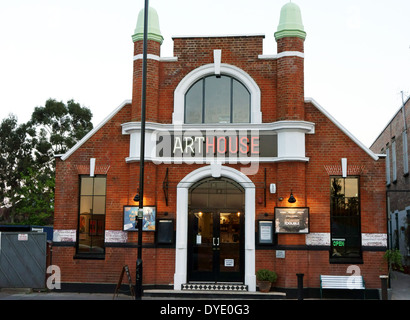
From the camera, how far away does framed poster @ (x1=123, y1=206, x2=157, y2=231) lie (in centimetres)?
1452

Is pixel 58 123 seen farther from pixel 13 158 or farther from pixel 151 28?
pixel 151 28

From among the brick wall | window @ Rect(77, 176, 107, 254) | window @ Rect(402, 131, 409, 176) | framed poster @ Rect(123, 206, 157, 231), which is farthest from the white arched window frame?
window @ Rect(402, 131, 409, 176)

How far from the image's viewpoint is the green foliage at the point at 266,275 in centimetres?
1393

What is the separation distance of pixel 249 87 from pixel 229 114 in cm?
113

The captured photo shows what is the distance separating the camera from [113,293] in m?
14.7

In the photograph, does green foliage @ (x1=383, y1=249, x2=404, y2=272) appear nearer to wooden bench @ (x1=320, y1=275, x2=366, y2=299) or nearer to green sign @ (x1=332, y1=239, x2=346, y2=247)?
wooden bench @ (x1=320, y1=275, x2=366, y2=299)

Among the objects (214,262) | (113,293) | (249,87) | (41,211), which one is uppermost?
(249,87)

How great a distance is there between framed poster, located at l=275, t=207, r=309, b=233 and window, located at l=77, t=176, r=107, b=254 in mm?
5882

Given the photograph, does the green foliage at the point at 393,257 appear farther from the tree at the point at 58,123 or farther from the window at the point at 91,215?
the tree at the point at 58,123

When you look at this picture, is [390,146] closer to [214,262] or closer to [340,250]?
[340,250]

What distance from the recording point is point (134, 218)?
14602mm
